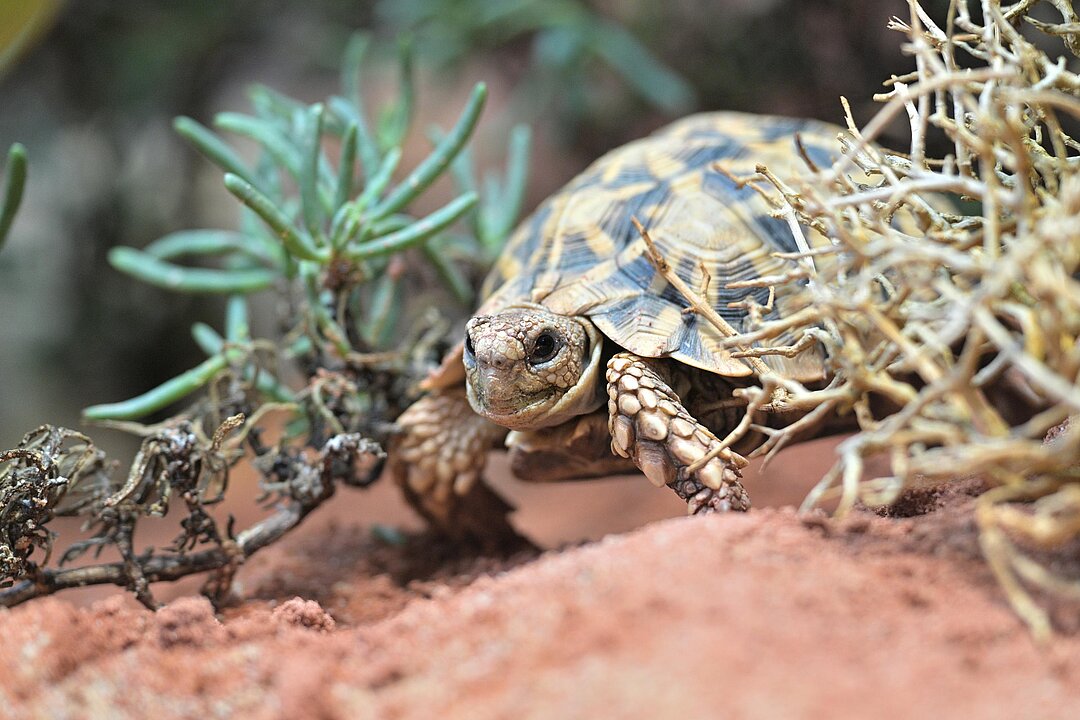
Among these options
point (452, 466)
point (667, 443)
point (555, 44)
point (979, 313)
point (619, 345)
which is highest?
point (555, 44)

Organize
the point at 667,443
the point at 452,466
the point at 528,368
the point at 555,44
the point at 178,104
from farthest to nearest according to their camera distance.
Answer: the point at 178,104
the point at 555,44
the point at 452,466
the point at 528,368
the point at 667,443

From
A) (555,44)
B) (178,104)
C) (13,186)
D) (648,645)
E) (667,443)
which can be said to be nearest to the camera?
(648,645)

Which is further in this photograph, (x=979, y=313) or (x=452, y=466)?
(x=452, y=466)

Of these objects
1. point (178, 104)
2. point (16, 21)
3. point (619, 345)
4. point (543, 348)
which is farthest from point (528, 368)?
point (178, 104)

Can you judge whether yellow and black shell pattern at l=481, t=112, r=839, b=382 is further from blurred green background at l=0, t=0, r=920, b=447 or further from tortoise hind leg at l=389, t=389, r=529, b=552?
blurred green background at l=0, t=0, r=920, b=447

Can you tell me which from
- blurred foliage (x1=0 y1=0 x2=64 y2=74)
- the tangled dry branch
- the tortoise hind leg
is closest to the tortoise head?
the tortoise hind leg

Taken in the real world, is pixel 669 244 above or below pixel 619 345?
above

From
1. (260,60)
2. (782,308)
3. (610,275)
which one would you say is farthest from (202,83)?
(782,308)

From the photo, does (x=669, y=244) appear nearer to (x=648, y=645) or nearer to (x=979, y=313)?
(x=979, y=313)
